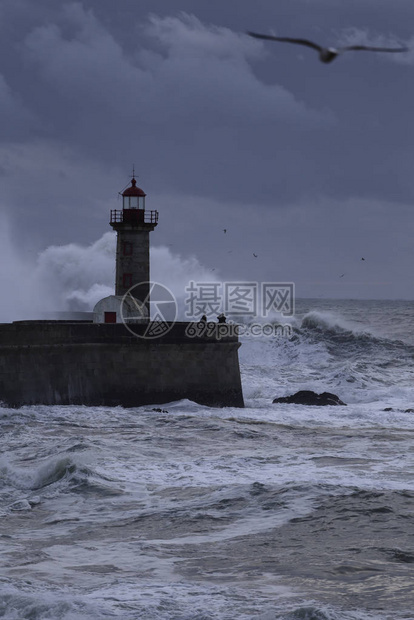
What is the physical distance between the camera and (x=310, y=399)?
19.1 m

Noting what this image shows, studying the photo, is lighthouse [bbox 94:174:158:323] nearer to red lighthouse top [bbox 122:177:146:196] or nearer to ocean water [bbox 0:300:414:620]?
red lighthouse top [bbox 122:177:146:196]

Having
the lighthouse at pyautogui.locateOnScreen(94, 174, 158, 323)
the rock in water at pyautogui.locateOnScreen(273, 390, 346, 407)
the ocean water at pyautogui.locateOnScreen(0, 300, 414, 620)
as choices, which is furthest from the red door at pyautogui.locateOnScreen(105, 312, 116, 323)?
the rock in water at pyautogui.locateOnScreen(273, 390, 346, 407)

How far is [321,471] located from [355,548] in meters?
3.11

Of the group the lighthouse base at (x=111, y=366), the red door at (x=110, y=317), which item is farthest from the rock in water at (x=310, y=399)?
the red door at (x=110, y=317)

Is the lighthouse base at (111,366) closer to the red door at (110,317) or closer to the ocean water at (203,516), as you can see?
the ocean water at (203,516)

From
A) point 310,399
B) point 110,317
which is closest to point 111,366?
point 110,317

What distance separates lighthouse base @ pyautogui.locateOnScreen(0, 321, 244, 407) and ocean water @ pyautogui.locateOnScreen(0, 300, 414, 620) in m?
0.67

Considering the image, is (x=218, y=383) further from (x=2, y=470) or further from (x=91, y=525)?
(x=91, y=525)

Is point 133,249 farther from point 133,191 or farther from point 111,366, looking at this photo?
point 111,366

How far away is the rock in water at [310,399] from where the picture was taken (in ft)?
62.4

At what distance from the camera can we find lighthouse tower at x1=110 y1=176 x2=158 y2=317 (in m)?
20.6

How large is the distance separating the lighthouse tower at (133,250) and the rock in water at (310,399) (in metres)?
4.00

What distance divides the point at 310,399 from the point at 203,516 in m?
10.8

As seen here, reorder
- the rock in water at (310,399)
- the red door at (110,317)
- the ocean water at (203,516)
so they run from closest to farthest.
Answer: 1. the ocean water at (203,516)
2. the rock in water at (310,399)
3. the red door at (110,317)
